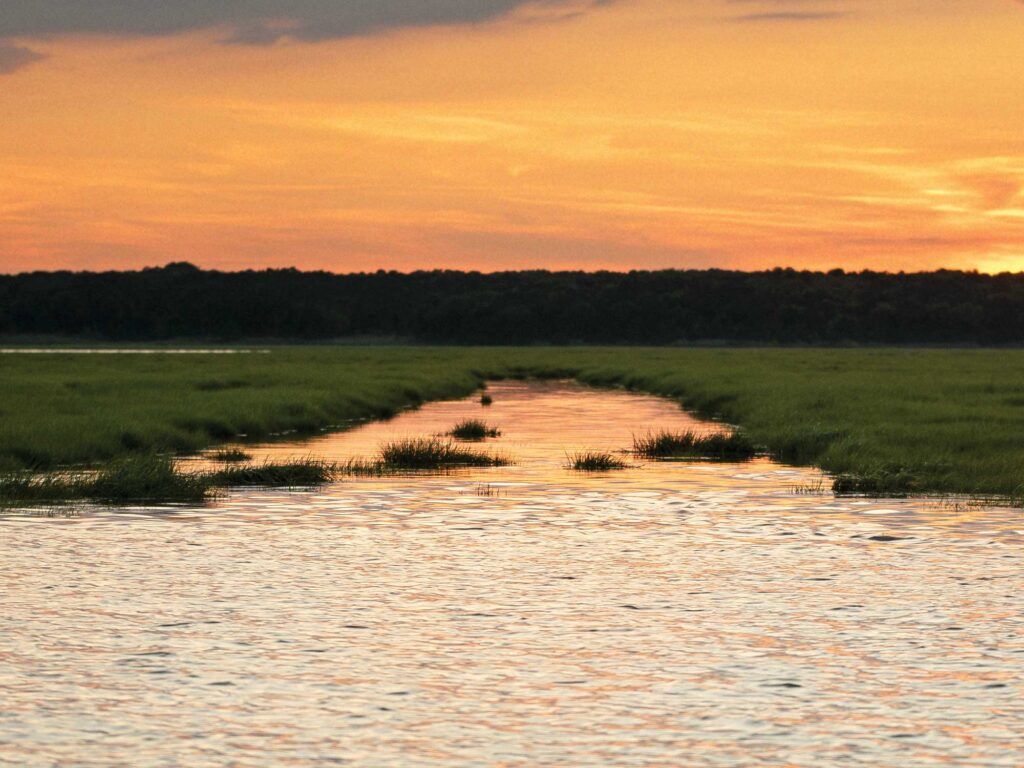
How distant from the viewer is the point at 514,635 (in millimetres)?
12344

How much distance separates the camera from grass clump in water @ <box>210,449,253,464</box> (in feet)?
99.0

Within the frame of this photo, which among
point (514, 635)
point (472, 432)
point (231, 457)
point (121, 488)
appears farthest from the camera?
point (472, 432)

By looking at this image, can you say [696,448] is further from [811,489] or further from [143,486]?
[143,486]

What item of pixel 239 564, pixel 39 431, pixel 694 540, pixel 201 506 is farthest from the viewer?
pixel 39 431

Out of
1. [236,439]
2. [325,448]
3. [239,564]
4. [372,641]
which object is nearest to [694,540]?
[239,564]

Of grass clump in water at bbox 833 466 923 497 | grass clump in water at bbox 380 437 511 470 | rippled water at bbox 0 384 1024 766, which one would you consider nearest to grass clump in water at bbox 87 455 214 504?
rippled water at bbox 0 384 1024 766

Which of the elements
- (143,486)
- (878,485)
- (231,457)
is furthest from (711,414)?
(143,486)

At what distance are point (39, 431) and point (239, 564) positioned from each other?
1687 cm

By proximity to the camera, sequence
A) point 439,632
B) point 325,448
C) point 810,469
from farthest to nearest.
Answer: point 325,448, point 810,469, point 439,632

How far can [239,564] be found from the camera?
1612 centimetres

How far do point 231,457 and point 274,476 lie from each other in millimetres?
5403

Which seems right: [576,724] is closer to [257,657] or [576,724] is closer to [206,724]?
[206,724]

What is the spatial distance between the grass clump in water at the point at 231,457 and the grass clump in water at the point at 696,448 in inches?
320

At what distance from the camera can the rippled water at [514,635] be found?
9.20 m
